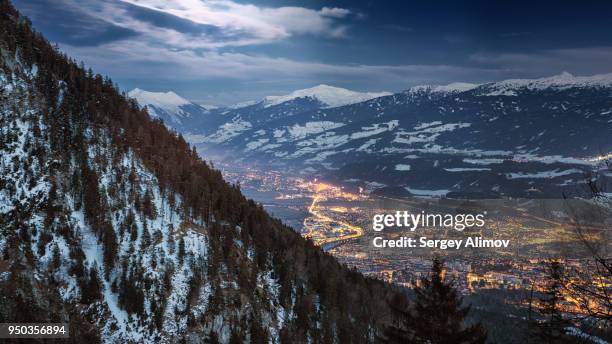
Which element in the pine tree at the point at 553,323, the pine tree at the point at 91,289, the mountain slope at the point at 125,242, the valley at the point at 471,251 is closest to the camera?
the pine tree at the point at 553,323

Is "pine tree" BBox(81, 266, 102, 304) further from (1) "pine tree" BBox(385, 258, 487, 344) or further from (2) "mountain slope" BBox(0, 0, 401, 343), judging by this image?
(1) "pine tree" BBox(385, 258, 487, 344)

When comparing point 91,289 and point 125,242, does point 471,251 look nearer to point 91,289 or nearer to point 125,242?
point 125,242

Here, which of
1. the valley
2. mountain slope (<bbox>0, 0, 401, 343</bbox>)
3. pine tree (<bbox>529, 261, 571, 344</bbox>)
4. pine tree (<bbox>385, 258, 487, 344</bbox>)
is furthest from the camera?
the valley

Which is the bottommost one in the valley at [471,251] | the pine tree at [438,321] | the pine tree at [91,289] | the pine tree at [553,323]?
the valley at [471,251]

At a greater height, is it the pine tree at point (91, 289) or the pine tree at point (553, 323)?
the pine tree at point (553, 323)

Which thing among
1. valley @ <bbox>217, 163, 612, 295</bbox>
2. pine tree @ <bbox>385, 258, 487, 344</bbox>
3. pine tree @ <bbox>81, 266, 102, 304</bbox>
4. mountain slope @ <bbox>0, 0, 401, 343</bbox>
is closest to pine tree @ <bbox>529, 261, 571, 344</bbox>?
pine tree @ <bbox>385, 258, 487, 344</bbox>

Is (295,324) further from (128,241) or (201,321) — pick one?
(128,241)

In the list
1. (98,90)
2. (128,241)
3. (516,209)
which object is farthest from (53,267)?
(516,209)

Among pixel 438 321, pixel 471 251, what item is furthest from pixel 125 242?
pixel 471 251

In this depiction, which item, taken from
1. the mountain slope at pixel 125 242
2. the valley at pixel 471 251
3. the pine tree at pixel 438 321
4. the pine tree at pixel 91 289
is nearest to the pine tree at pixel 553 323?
the pine tree at pixel 438 321

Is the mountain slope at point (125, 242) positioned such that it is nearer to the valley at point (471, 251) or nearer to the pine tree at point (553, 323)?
the valley at point (471, 251)
